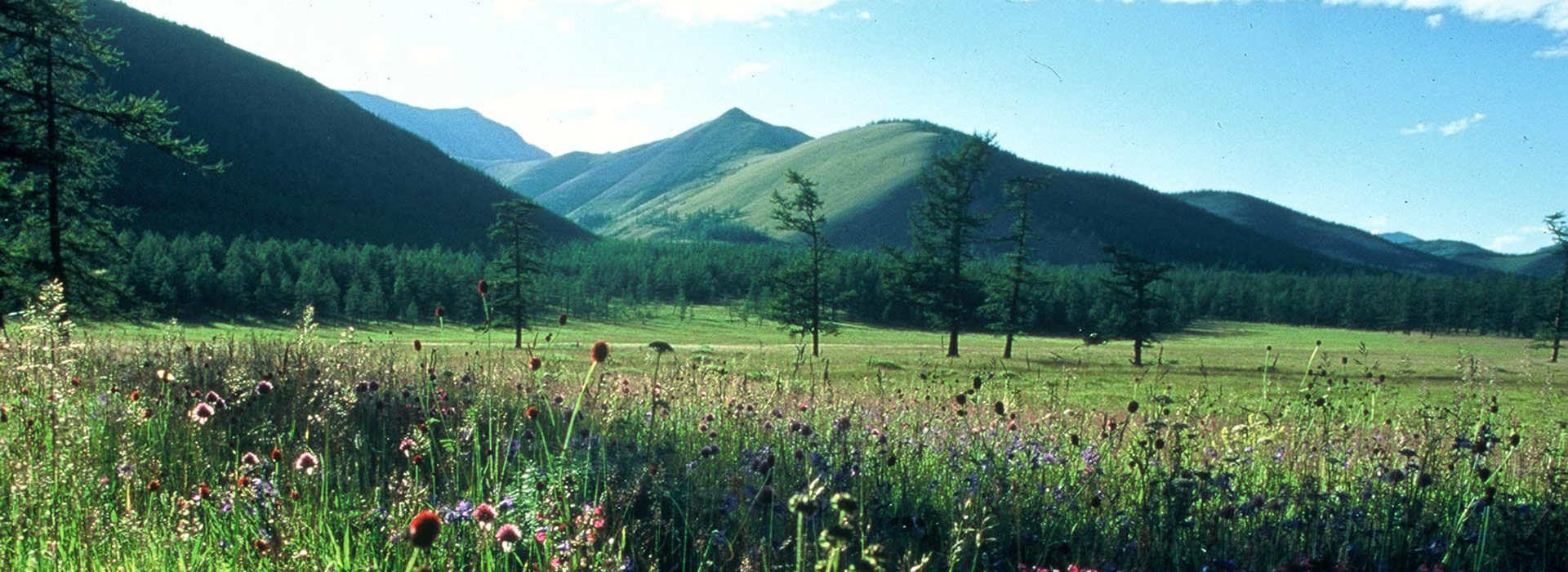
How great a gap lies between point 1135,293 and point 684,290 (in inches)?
3505

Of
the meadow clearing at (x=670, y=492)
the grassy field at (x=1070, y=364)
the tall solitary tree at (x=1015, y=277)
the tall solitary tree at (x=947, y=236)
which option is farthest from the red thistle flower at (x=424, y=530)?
the tall solitary tree at (x=1015, y=277)

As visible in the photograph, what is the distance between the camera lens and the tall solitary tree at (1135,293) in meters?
48.4

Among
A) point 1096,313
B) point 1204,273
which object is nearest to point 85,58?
point 1096,313

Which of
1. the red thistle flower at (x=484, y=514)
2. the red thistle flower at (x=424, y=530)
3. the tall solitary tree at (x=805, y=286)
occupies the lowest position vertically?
the red thistle flower at (x=484, y=514)

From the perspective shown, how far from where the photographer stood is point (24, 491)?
3.00m

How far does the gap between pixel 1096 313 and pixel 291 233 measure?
414ft

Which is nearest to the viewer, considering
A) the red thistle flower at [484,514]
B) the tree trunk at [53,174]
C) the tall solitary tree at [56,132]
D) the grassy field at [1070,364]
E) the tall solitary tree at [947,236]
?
the red thistle flower at [484,514]

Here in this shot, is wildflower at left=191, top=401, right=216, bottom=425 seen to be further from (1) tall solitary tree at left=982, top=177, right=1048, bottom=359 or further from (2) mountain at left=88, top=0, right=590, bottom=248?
(2) mountain at left=88, top=0, right=590, bottom=248

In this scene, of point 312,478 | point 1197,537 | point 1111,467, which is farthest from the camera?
point 1111,467

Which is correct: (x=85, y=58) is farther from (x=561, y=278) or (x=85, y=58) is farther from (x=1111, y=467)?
(x=561, y=278)

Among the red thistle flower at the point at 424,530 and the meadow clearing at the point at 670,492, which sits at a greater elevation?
the red thistle flower at the point at 424,530

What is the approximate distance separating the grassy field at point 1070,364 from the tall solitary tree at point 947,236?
3.24 metres

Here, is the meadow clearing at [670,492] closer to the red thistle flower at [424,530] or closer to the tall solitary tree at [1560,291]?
the red thistle flower at [424,530]

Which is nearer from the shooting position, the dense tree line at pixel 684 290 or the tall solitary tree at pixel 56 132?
the tall solitary tree at pixel 56 132
